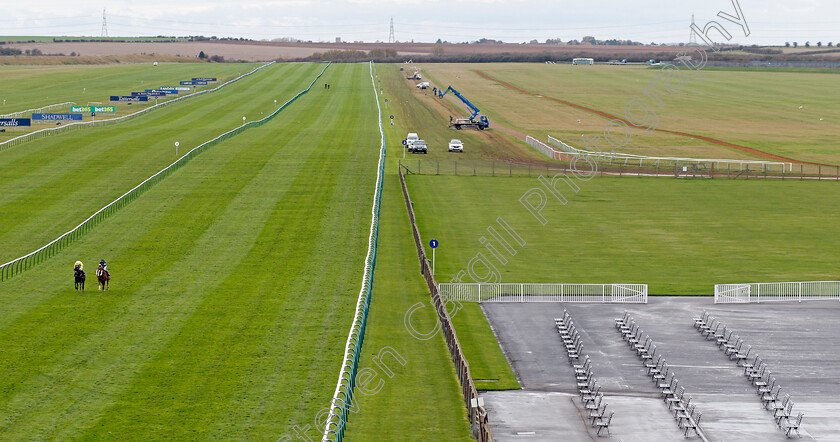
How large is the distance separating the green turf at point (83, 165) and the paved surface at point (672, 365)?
88.5ft

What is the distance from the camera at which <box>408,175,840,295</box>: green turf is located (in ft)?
154

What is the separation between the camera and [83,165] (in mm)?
73500

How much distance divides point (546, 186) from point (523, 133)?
123 feet

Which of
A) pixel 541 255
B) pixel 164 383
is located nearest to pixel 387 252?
pixel 541 255

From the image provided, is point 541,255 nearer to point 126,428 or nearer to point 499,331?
point 499,331

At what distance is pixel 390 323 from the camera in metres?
35.4

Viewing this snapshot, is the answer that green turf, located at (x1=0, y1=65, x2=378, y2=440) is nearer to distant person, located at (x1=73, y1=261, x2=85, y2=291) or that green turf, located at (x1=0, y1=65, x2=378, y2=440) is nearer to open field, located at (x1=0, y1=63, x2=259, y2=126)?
distant person, located at (x1=73, y1=261, x2=85, y2=291)

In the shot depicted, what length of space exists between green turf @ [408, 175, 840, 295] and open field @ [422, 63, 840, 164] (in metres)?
26.4

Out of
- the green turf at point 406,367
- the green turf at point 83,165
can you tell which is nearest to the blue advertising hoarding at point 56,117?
the green turf at point 83,165

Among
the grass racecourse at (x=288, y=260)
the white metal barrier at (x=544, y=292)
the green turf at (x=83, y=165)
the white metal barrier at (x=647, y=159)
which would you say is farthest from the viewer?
the white metal barrier at (x=647, y=159)

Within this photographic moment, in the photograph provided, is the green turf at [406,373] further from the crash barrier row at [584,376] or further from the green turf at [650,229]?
the green turf at [650,229]

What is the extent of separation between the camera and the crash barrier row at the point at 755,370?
26906mm

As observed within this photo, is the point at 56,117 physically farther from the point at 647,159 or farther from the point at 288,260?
the point at 288,260

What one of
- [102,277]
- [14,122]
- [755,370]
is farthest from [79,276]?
[14,122]
